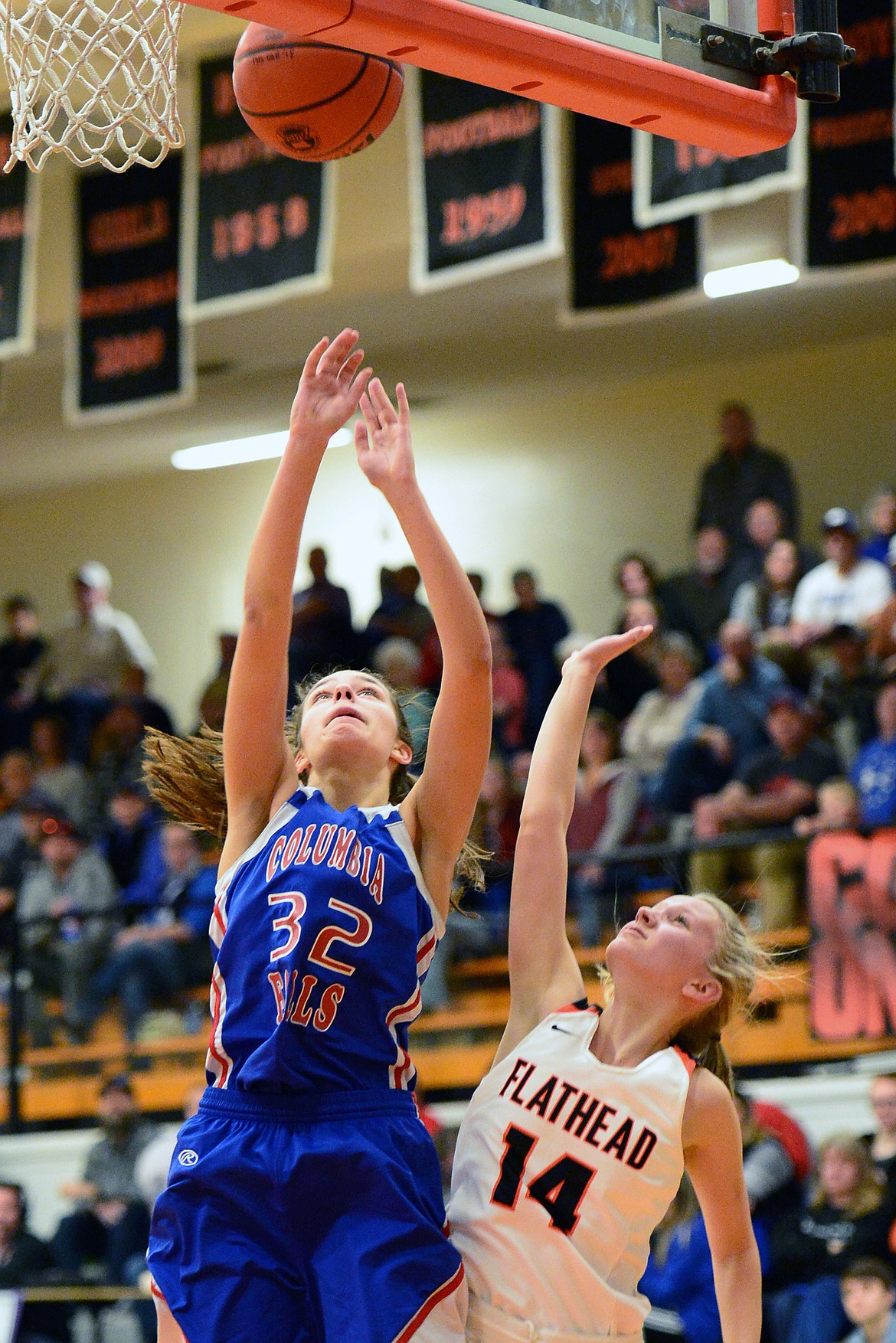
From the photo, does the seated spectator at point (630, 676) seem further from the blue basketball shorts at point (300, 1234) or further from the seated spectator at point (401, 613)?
the blue basketball shorts at point (300, 1234)

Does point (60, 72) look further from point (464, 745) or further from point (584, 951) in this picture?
point (464, 745)

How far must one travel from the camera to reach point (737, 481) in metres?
9.57

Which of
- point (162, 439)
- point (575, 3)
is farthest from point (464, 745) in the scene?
point (162, 439)

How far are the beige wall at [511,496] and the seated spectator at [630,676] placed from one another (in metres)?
2.67

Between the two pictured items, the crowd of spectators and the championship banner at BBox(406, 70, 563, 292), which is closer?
the championship banner at BBox(406, 70, 563, 292)

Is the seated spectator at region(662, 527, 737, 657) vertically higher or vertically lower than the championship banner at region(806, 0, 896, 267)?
lower

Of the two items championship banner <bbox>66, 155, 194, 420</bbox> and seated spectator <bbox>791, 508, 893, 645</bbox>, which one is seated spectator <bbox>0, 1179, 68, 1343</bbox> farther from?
seated spectator <bbox>791, 508, 893, 645</bbox>

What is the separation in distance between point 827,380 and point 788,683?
3.94m

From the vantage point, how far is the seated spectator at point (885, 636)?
771cm

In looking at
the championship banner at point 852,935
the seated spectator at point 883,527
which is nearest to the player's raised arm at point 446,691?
the championship banner at point 852,935

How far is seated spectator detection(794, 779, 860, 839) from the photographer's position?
23.0 ft

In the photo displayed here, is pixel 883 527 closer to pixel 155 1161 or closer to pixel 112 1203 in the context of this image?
pixel 155 1161

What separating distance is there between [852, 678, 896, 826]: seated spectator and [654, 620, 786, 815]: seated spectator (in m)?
0.75

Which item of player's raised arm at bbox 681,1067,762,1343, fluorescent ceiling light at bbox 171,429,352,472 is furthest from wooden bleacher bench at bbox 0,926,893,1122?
fluorescent ceiling light at bbox 171,429,352,472
